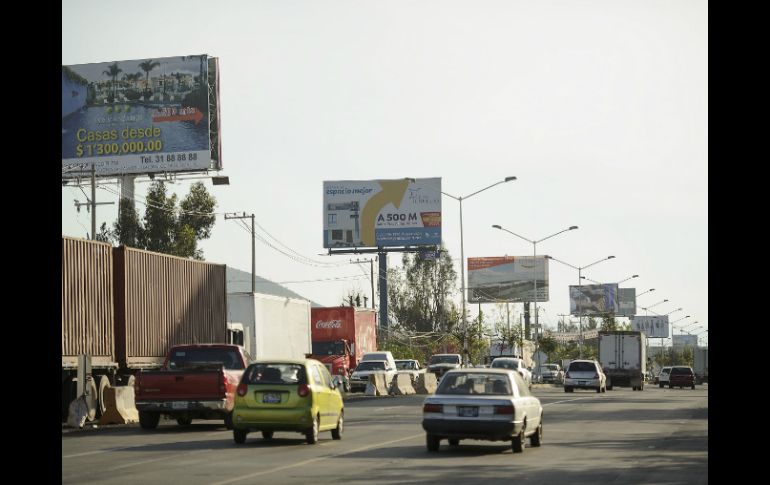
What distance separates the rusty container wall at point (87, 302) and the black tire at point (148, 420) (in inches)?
86.8

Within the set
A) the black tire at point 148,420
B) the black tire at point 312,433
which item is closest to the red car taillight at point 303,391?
the black tire at point 312,433

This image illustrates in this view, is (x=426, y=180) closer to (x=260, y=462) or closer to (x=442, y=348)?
(x=442, y=348)

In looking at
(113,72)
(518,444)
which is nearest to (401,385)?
(113,72)

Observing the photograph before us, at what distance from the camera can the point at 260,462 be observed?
66.9ft

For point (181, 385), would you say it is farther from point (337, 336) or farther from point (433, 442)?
point (337, 336)

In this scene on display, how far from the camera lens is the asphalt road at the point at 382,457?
18047mm

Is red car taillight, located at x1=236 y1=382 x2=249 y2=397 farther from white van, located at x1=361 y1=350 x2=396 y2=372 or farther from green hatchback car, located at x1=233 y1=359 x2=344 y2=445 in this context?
white van, located at x1=361 y1=350 x2=396 y2=372

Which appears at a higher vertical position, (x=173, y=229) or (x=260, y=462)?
(x=173, y=229)

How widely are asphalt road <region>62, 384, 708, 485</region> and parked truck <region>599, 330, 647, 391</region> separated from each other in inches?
1575

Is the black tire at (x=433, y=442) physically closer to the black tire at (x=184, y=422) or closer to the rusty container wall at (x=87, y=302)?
the black tire at (x=184, y=422)

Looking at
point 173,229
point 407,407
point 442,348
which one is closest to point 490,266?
point 442,348

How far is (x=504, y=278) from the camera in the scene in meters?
139

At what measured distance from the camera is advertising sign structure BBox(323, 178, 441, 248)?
103 meters
